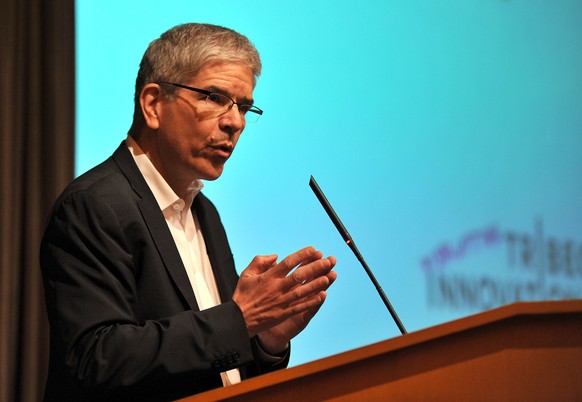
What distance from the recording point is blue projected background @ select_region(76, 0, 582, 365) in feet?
9.52

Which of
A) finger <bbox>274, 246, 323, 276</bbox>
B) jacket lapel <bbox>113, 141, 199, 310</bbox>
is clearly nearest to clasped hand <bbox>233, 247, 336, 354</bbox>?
finger <bbox>274, 246, 323, 276</bbox>

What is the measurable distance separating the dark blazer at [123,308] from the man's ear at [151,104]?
11 centimetres

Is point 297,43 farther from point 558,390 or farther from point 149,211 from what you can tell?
point 558,390

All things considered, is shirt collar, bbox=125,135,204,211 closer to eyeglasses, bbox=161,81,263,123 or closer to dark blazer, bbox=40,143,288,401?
dark blazer, bbox=40,143,288,401

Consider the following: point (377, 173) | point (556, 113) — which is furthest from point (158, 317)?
point (556, 113)

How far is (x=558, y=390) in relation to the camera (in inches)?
41.7

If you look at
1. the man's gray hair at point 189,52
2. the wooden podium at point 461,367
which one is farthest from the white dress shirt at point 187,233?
the wooden podium at point 461,367

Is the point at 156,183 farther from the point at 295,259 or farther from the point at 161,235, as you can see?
the point at 295,259

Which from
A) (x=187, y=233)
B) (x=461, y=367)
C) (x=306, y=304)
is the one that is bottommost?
(x=461, y=367)

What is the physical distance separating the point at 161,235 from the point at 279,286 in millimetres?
384

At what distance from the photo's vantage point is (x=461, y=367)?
109 cm

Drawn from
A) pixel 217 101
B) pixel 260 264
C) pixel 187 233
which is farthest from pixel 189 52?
pixel 260 264

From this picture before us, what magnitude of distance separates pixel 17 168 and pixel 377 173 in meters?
1.44

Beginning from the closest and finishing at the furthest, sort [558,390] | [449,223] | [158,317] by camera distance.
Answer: [558,390] < [158,317] < [449,223]
